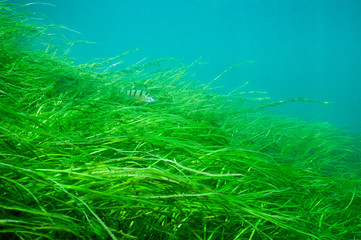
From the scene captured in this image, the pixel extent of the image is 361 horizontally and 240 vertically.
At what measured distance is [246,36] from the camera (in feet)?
254

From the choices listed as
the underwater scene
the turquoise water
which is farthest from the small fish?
the turquoise water

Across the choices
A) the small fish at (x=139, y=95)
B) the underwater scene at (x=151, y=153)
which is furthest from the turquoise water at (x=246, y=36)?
the small fish at (x=139, y=95)

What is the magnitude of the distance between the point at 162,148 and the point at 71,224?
778 millimetres

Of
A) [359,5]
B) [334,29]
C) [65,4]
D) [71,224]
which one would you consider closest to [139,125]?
[71,224]

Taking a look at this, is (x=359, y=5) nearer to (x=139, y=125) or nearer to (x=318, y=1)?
(x=318, y=1)

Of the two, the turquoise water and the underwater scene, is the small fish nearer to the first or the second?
the underwater scene

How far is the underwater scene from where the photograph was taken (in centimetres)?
92

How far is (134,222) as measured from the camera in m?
1.03

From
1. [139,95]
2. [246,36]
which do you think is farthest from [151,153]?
[246,36]

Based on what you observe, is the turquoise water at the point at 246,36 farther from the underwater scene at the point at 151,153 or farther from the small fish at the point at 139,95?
the small fish at the point at 139,95

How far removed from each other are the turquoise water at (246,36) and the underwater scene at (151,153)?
42153mm

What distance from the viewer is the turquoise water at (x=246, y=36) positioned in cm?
5531

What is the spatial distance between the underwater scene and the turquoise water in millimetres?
42153

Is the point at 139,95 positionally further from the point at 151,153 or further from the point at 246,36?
the point at 246,36
